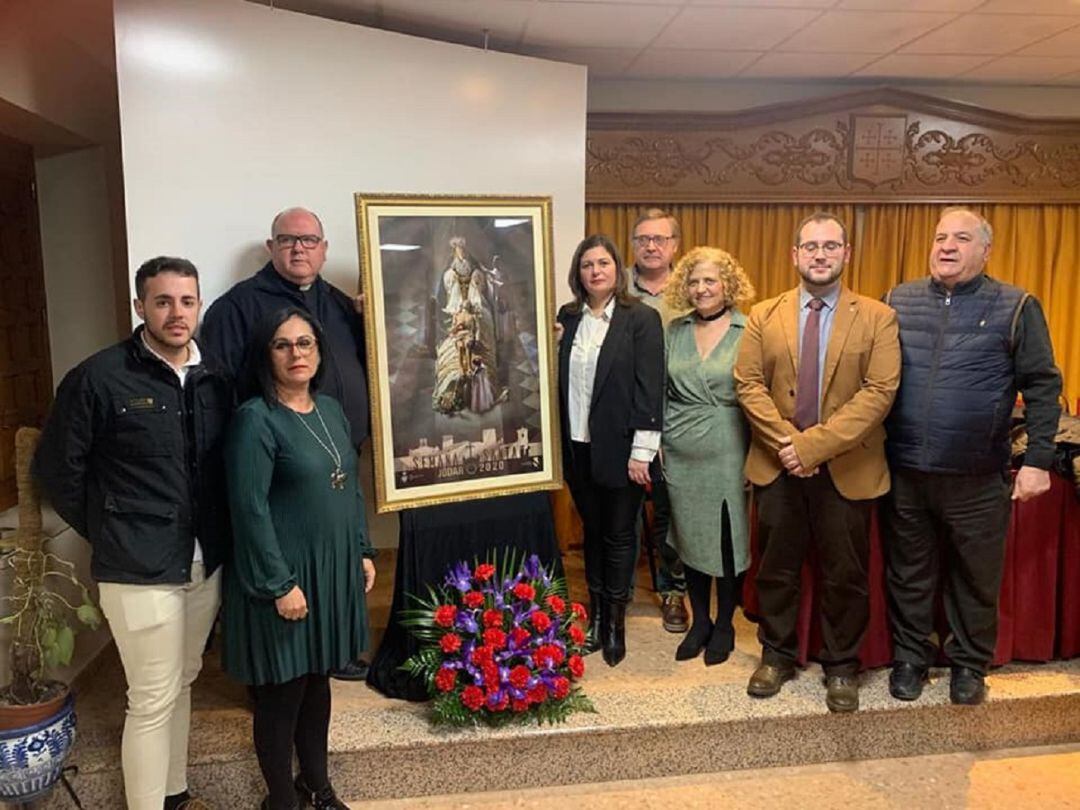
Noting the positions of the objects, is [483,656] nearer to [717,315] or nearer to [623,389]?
[623,389]

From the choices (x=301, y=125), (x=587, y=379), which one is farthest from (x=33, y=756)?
(x=301, y=125)

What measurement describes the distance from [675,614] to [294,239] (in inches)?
73.3

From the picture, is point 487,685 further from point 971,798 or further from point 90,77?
point 90,77

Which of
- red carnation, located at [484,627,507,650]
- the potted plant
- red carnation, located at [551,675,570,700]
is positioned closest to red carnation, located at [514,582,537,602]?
red carnation, located at [484,627,507,650]

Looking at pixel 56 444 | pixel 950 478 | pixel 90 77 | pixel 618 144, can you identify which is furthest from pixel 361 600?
pixel 618 144

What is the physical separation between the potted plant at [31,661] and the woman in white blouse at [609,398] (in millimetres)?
1428

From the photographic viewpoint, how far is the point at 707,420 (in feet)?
8.41

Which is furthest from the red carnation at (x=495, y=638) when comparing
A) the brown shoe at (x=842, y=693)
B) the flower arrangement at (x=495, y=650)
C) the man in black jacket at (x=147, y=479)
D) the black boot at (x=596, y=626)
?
the brown shoe at (x=842, y=693)

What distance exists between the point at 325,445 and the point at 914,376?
166 cm

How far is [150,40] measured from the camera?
2.52 meters

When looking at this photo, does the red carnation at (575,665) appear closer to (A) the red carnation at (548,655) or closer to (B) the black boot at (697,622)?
(A) the red carnation at (548,655)

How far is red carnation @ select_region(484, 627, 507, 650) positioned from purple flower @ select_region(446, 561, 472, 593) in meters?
0.16

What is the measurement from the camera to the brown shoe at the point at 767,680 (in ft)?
8.26

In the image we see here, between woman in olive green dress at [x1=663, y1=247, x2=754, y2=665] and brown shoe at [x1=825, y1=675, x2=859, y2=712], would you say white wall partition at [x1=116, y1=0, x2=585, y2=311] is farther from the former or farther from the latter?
brown shoe at [x1=825, y1=675, x2=859, y2=712]
